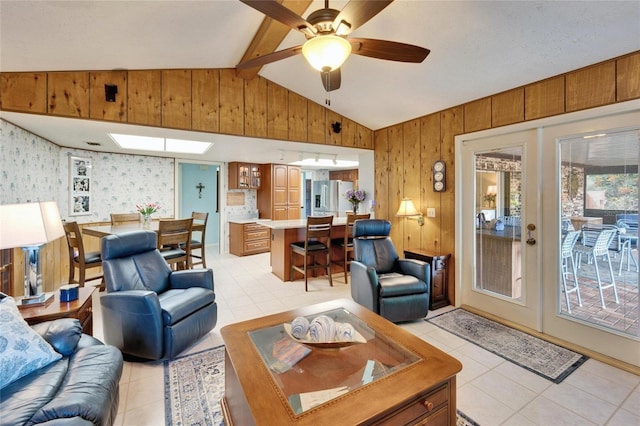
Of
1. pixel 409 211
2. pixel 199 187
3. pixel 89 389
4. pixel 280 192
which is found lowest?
pixel 89 389

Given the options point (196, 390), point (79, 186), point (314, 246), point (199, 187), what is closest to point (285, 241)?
point (314, 246)

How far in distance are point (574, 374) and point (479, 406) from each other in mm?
991

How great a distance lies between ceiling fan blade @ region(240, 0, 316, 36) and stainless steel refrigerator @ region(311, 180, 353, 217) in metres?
6.10

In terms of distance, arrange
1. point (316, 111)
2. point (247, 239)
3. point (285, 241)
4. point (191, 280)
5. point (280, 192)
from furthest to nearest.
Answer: point (280, 192), point (247, 239), point (285, 241), point (316, 111), point (191, 280)

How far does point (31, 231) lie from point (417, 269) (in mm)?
3370

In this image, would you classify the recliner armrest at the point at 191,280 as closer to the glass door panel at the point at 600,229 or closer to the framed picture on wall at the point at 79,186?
the framed picture on wall at the point at 79,186

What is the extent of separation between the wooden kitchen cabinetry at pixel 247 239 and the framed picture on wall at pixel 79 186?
2673mm

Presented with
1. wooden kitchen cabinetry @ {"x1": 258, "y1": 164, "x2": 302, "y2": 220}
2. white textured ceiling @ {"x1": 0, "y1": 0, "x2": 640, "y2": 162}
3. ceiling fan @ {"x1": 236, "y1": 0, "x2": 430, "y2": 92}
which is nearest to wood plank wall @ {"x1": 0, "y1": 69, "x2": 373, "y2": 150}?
white textured ceiling @ {"x1": 0, "y1": 0, "x2": 640, "y2": 162}

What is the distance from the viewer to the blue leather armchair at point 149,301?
222 cm

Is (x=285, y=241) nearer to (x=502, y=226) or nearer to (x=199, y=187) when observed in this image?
(x=502, y=226)

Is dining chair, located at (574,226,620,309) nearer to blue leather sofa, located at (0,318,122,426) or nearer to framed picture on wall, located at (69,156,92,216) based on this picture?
blue leather sofa, located at (0,318,122,426)

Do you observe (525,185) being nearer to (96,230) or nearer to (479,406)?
(479,406)

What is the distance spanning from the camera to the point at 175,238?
3.96 meters

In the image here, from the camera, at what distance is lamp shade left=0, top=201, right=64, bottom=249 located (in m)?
1.76
